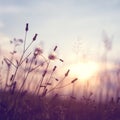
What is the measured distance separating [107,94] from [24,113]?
140 inches

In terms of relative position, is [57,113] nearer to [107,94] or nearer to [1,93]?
[1,93]

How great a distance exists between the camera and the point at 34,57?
4.27 meters

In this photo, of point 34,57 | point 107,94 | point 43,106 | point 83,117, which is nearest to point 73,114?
point 83,117

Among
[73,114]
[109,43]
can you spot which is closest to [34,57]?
[73,114]

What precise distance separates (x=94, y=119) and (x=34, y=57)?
186cm

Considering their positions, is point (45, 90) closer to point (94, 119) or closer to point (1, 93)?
point (1, 93)

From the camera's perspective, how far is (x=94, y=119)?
223 inches

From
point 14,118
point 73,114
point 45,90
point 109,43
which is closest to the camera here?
point 45,90

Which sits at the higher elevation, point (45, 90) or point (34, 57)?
point (34, 57)

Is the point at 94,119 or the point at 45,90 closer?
the point at 45,90

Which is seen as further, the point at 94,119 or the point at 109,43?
the point at 109,43

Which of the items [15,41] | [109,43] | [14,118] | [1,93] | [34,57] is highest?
[109,43]

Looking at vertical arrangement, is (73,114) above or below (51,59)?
below

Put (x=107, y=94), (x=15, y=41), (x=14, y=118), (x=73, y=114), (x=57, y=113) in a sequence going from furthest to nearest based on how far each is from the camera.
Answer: (x=107, y=94) < (x=73, y=114) < (x=15, y=41) < (x=57, y=113) < (x=14, y=118)
